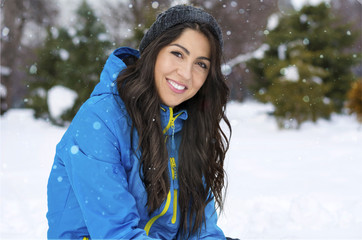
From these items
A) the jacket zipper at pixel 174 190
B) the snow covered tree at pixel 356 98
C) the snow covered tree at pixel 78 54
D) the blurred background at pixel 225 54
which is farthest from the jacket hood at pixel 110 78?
the snow covered tree at pixel 356 98

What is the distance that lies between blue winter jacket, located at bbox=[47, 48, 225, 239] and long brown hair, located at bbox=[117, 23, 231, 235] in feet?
0.18

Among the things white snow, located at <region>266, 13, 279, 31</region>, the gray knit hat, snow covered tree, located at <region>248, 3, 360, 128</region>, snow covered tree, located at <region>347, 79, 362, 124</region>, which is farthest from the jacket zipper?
white snow, located at <region>266, 13, 279, 31</region>

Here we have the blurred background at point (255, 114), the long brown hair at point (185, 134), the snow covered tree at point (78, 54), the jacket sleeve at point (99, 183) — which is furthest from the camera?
the snow covered tree at point (78, 54)

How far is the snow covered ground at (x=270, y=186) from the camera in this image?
10.8ft

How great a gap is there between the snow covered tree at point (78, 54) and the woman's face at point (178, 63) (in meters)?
9.24

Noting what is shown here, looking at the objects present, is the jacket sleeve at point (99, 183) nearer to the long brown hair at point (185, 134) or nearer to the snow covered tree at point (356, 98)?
the long brown hair at point (185, 134)

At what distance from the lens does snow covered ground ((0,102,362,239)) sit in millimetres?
3301

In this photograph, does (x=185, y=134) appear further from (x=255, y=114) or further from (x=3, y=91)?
(x=3, y=91)

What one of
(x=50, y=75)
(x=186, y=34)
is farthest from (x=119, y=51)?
(x=50, y=75)

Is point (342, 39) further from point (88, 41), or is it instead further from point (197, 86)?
point (197, 86)

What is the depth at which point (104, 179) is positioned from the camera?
1.40m

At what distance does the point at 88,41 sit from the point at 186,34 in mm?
9945

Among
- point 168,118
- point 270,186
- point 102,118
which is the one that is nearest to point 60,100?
point 270,186

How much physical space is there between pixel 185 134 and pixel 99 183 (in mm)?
663
